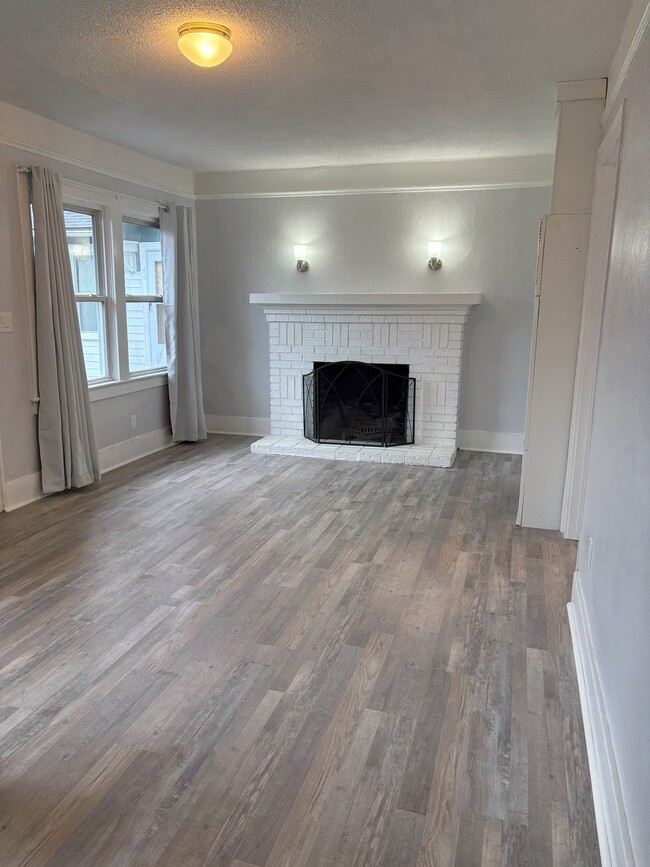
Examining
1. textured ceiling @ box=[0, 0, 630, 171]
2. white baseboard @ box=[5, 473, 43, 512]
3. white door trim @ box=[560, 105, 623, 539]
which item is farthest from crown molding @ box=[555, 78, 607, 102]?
white baseboard @ box=[5, 473, 43, 512]

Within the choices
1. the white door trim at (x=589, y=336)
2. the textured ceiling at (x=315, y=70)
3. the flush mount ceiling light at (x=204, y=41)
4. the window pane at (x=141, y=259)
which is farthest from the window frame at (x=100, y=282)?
the white door trim at (x=589, y=336)

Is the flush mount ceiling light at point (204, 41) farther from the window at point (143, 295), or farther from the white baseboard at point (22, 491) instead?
the white baseboard at point (22, 491)

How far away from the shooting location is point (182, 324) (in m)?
5.82

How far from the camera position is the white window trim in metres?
4.91

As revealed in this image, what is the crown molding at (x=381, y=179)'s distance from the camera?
525 centimetres

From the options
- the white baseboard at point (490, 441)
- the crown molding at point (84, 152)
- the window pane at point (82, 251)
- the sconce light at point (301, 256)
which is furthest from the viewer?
the sconce light at point (301, 256)

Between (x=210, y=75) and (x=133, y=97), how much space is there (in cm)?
64

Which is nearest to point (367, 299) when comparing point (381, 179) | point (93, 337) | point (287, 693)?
point (381, 179)

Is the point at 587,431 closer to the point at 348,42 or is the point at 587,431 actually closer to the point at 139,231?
the point at 348,42

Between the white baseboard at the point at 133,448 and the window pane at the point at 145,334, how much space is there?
24.4 inches

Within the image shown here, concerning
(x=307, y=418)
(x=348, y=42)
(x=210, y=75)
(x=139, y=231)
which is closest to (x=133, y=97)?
(x=210, y=75)

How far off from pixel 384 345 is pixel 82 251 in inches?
105

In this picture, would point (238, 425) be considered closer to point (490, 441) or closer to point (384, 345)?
point (384, 345)

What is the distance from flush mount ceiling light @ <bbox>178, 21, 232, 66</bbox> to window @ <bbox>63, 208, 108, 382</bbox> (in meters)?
2.31
